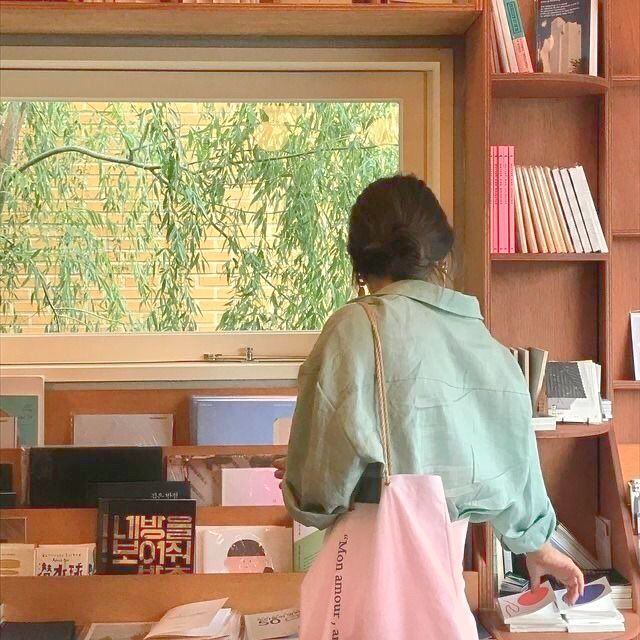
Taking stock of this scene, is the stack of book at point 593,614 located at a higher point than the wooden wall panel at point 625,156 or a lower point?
lower

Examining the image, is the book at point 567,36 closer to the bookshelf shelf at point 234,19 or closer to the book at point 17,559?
the bookshelf shelf at point 234,19

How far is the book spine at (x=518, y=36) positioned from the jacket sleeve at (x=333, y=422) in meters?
0.94

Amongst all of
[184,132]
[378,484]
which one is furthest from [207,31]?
[378,484]

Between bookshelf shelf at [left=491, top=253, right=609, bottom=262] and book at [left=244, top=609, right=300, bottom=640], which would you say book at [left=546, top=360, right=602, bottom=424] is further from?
book at [left=244, top=609, right=300, bottom=640]

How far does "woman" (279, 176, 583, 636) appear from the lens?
4.53ft

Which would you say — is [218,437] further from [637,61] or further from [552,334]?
[637,61]

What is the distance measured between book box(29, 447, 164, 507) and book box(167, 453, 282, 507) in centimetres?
5

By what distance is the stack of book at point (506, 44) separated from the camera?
6.74ft

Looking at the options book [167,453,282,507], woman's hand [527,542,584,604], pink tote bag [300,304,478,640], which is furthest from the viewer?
book [167,453,282,507]

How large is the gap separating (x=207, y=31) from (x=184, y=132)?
0.26 meters

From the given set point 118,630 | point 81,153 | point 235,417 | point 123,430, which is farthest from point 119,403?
point 81,153

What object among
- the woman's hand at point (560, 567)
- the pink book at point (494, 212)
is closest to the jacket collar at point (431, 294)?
the woman's hand at point (560, 567)

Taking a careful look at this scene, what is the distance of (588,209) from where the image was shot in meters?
2.08

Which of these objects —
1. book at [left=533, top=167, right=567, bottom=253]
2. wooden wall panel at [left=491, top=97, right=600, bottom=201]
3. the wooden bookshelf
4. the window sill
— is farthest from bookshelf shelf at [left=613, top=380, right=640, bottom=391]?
the window sill
